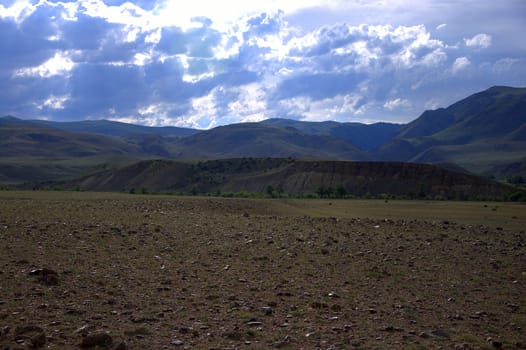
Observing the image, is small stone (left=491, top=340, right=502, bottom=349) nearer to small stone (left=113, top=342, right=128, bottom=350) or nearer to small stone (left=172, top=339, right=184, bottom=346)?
small stone (left=172, top=339, right=184, bottom=346)

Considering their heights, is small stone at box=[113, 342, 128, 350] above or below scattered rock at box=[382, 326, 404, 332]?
below

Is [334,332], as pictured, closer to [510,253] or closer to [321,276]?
[321,276]

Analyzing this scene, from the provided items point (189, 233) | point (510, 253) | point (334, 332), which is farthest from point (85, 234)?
point (510, 253)

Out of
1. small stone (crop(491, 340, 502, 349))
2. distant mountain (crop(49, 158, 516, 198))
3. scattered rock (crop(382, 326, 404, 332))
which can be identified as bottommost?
scattered rock (crop(382, 326, 404, 332))

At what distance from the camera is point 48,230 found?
1998 cm

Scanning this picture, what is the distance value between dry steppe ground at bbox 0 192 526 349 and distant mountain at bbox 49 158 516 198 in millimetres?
66905

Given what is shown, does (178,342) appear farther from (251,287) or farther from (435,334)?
(435,334)

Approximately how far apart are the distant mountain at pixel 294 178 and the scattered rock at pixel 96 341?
78917mm

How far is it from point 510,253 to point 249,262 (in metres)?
9.19

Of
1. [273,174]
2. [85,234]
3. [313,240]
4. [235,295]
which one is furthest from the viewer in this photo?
[273,174]

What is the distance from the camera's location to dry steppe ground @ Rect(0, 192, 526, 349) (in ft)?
34.5

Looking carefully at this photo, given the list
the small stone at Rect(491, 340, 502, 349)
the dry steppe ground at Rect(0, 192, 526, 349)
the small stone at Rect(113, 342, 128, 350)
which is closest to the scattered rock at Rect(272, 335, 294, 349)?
the dry steppe ground at Rect(0, 192, 526, 349)

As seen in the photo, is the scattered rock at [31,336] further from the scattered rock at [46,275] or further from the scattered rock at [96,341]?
the scattered rock at [46,275]

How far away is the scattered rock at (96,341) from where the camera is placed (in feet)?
31.6
